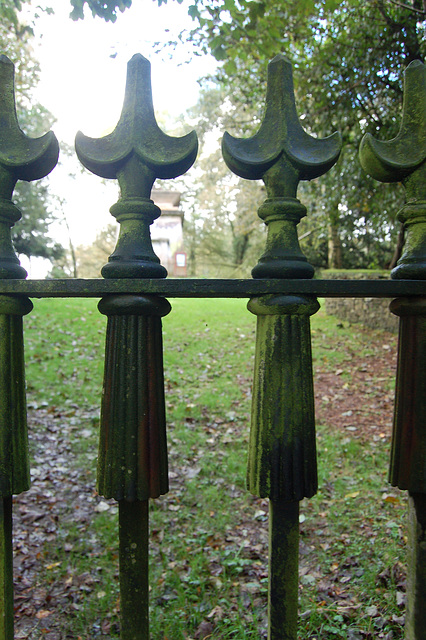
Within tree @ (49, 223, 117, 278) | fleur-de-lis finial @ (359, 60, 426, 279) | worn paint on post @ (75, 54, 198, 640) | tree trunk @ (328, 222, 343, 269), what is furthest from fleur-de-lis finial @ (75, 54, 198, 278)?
tree @ (49, 223, 117, 278)

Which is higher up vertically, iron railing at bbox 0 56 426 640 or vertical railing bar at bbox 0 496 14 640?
iron railing at bbox 0 56 426 640

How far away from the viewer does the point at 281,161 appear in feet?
3.38

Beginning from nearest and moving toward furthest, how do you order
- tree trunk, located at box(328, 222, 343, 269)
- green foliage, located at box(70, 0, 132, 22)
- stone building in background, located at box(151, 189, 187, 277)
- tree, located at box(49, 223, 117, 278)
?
green foliage, located at box(70, 0, 132, 22), tree trunk, located at box(328, 222, 343, 269), stone building in background, located at box(151, 189, 187, 277), tree, located at box(49, 223, 117, 278)

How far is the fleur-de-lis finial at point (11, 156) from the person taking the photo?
1.04 meters

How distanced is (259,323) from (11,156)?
724 millimetres

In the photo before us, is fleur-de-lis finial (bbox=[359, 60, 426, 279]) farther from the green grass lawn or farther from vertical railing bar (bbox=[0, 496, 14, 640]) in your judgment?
the green grass lawn

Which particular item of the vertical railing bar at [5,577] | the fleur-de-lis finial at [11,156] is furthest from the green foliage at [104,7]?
the vertical railing bar at [5,577]

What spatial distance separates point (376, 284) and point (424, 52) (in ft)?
20.9

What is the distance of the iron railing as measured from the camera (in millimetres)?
1012

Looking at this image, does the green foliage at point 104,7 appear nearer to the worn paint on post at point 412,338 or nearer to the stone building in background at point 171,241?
the worn paint on post at point 412,338

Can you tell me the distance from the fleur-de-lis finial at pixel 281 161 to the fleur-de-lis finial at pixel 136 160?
14 centimetres

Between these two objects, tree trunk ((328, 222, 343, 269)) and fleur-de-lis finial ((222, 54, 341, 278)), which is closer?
fleur-de-lis finial ((222, 54, 341, 278))

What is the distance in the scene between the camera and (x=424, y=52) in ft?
18.9

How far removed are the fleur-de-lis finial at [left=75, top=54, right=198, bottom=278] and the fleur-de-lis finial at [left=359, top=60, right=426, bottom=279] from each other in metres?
0.44
